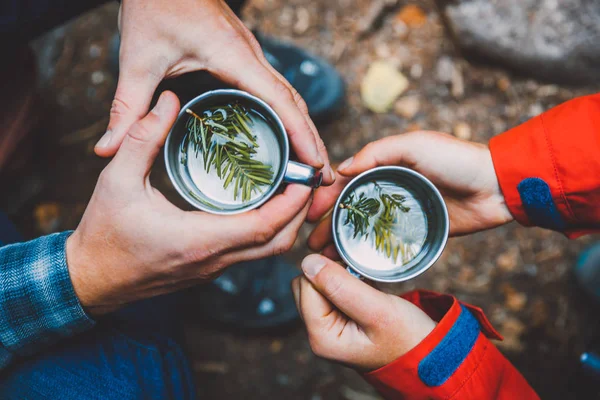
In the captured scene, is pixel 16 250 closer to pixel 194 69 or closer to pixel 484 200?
pixel 194 69

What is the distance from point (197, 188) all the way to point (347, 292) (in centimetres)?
63

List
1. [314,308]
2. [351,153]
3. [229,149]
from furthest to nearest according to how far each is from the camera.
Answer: [351,153] < [314,308] < [229,149]

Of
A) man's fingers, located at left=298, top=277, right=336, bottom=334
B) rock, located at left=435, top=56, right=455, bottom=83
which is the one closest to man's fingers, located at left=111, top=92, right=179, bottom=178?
man's fingers, located at left=298, top=277, right=336, bottom=334

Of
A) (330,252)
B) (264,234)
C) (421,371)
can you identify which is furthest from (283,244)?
(421,371)

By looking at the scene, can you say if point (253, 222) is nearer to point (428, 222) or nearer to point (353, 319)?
point (353, 319)

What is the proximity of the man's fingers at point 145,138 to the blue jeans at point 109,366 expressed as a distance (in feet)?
2.45

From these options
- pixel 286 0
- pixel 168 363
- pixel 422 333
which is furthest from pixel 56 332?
Result: pixel 286 0

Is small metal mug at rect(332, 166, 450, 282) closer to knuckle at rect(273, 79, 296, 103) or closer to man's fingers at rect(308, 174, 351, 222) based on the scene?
man's fingers at rect(308, 174, 351, 222)

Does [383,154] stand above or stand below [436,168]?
above

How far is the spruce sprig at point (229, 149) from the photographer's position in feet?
4.59

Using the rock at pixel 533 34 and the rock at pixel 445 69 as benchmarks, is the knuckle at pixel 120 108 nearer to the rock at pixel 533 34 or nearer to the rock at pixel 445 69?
the rock at pixel 445 69

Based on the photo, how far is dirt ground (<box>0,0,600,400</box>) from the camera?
2.69 metres

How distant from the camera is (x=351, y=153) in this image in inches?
117

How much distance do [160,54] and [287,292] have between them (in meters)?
1.68
